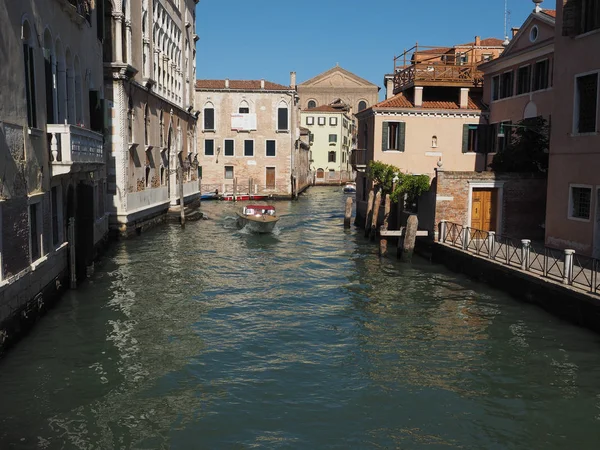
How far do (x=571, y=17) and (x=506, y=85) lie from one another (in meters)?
8.92

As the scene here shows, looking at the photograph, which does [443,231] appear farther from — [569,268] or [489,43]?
[489,43]

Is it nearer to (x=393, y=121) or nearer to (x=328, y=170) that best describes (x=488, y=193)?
(x=393, y=121)

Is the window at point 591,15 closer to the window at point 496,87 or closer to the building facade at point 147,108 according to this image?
the window at point 496,87

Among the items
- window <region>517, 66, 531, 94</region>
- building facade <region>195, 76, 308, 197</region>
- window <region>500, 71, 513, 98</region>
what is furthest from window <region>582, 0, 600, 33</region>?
building facade <region>195, 76, 308, 197</region>

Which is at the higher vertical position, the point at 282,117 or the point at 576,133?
the point at 282,117

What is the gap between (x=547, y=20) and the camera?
1992cm

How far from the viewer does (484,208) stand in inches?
717

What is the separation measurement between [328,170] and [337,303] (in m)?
55.7

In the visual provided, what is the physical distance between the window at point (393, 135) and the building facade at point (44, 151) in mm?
12249

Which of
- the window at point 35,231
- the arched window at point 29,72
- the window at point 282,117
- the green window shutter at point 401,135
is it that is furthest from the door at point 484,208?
the window at point 282,117

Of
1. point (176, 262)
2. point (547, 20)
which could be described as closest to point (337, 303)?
point (176, 262)

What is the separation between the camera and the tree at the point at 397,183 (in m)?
18.9

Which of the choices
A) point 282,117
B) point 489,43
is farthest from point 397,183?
point 282,117

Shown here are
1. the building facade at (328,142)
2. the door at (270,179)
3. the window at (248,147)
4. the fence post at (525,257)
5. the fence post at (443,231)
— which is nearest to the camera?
the fence post at (525,257)
